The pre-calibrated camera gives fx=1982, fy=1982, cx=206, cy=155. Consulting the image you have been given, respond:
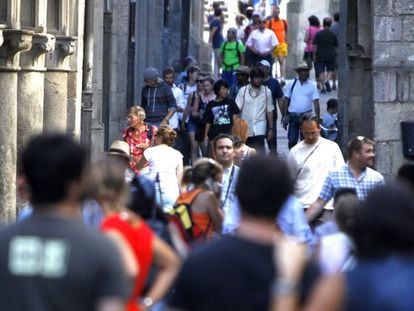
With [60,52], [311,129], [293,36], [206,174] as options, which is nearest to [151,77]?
[60,52]

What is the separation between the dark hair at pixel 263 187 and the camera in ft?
22.5

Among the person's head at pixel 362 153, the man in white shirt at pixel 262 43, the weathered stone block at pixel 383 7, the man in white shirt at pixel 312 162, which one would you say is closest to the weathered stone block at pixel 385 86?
the weathered stone block at pixel 383 7

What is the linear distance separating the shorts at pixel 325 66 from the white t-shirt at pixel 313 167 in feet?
70.9

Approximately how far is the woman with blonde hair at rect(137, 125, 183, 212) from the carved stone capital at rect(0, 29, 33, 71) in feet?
5.30

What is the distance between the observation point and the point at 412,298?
654 centimetres

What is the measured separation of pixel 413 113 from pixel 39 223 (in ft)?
45.7

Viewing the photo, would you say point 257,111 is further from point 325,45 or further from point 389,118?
point 325,45

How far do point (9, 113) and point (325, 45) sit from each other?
65.2ft

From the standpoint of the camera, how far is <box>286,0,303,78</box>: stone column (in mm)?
43594

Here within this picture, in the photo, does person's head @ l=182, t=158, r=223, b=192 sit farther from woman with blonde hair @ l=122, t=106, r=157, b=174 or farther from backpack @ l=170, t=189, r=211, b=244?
woman with blonde hair @ l=122, t=106, r=157, b=174

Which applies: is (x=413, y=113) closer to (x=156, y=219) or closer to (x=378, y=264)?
(x=156, y=219)

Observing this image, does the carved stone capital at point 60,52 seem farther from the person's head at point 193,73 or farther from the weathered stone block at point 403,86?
the person's head at point 193,73

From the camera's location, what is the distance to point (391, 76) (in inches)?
803

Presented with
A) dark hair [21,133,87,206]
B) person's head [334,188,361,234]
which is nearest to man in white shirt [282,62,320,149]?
person's head [334,188,361,234]
